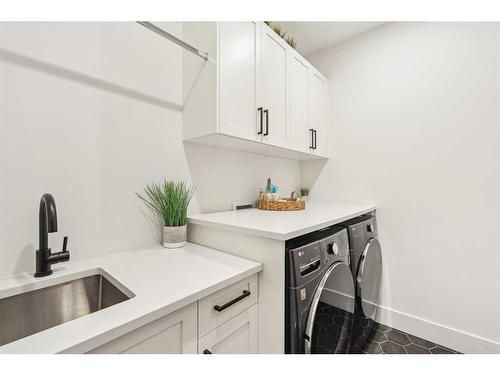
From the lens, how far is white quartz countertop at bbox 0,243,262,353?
548mm

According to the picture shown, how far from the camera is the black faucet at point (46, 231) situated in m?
0.82

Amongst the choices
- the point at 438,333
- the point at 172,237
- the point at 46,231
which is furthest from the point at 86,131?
the point at 438,333

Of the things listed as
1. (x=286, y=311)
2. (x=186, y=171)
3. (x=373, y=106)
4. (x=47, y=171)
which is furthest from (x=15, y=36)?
(x=373, y=106)

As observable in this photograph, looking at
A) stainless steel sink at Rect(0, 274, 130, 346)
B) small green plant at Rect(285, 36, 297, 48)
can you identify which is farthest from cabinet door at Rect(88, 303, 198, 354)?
small green plant at Rect(285, 36, 297, 48)

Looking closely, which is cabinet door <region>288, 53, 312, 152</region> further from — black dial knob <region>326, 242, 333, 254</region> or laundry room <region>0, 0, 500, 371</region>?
black dial knob <region>326, 242, 333, 254</region>

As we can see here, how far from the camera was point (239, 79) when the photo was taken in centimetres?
136

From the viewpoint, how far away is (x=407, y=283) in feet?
5.98

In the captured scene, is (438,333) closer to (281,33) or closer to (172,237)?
(172,237)

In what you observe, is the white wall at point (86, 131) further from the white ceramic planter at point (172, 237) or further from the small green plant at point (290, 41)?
the small green plant at point (290, 41)

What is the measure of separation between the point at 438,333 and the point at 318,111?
196 centimetres

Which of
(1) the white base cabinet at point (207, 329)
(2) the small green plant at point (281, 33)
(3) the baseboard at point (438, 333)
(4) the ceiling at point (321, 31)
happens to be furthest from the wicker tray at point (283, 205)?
(4) the ceiling at point (321, 31)

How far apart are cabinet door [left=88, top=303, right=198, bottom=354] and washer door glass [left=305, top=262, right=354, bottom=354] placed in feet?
1.59
